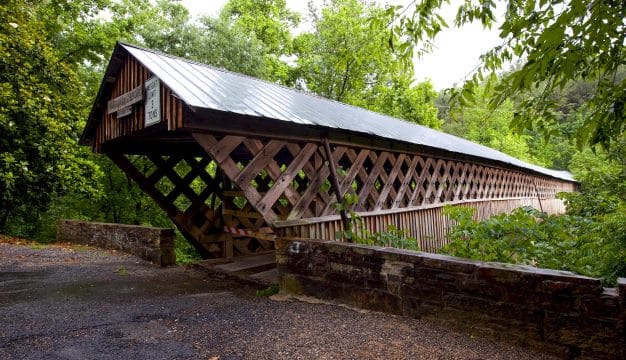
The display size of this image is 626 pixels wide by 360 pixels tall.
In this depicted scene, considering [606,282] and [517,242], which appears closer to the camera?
[606,282]

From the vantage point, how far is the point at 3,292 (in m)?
5.71

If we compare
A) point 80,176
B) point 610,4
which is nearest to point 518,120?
point 610,4

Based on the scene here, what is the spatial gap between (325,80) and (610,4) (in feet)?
85.6

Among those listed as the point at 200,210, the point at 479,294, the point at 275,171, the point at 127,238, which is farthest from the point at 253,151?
the point at 127,238

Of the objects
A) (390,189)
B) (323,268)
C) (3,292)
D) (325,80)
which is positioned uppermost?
(325,80)

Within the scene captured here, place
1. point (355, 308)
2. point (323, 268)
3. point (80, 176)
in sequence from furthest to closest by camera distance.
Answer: point (80, 176) → point (323, 268) → point (355, 308)

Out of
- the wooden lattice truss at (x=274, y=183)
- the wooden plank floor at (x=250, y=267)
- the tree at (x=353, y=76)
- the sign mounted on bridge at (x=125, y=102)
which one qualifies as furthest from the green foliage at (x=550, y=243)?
the tree at (x=353, y=76)

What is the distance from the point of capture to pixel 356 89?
95.3 ft

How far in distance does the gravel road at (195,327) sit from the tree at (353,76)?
22.4 meters

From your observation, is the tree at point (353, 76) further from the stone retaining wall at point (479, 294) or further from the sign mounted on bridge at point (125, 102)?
the stone retaining wall at point (479, 294)

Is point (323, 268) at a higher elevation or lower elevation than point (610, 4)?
lower

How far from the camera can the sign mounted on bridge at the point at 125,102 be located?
6.16m

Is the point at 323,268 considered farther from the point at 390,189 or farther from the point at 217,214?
the point at 217,214

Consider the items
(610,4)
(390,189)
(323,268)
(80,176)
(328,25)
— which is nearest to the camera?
(610,4)
